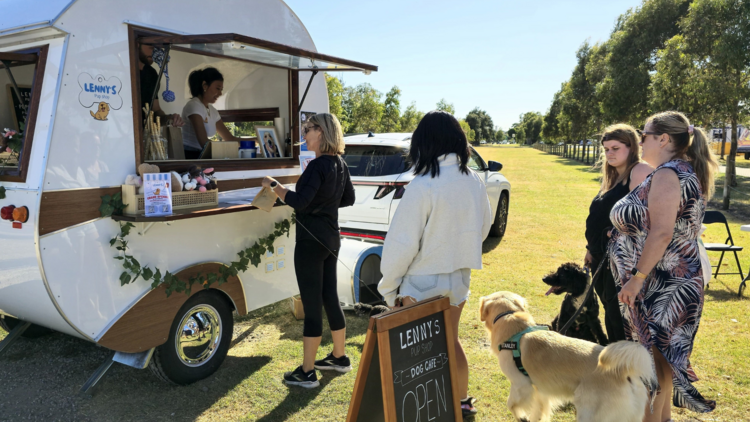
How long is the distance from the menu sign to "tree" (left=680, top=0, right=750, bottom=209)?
14.2 metres

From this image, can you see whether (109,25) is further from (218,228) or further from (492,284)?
(492,284)

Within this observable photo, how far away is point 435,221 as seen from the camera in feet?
8.87

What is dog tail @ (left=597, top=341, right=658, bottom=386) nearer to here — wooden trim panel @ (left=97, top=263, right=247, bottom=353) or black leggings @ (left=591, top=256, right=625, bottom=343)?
black leggings @ (left=591, top=256, right=625, bottom=343)

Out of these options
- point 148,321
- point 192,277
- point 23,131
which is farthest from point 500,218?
point 23,131

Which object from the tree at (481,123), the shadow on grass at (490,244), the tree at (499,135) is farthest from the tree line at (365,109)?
the tree at (499,135)

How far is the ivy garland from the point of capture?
3.19 metres

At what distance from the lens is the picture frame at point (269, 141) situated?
14.7ft

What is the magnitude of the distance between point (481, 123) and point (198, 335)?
133730mm

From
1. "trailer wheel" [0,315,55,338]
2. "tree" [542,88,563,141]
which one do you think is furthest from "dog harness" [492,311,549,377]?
"tree" [542,88,563,141]

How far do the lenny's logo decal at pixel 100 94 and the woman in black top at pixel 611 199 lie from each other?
3417 mm

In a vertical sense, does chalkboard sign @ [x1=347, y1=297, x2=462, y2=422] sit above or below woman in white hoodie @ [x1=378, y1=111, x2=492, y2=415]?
below

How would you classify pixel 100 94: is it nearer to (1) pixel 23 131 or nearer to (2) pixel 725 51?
(1) pixel 23 131

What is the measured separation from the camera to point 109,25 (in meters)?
3.09

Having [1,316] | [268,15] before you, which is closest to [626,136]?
[268,15]
